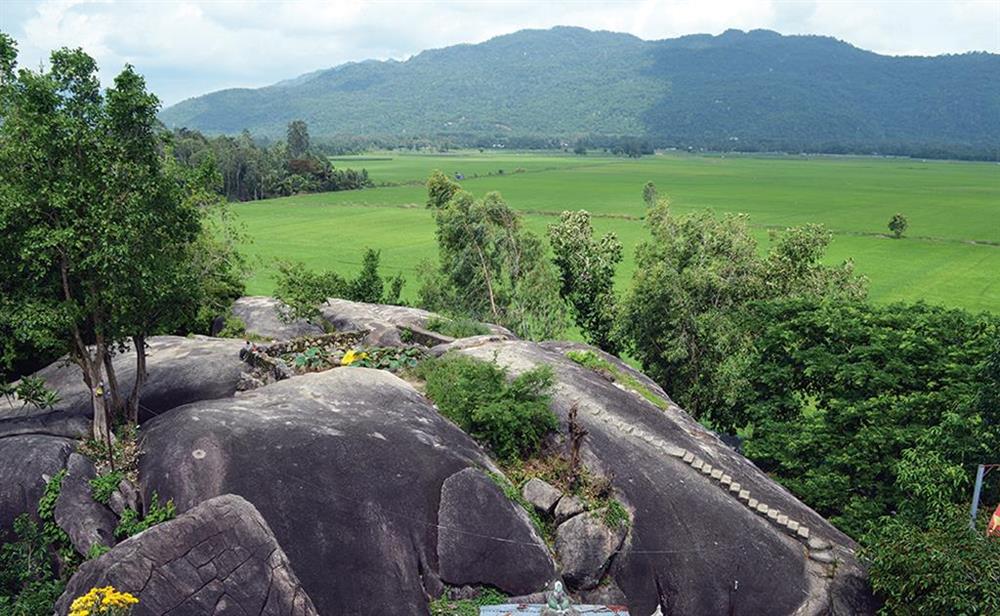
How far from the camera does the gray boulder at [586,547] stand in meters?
15.7

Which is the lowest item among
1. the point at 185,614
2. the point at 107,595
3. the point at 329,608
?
the point at 329,608

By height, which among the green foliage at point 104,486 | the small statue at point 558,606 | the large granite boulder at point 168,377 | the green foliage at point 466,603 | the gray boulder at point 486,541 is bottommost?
the green foliage at point 466,603

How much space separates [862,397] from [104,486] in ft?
64.4

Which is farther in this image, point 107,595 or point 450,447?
point 450,447

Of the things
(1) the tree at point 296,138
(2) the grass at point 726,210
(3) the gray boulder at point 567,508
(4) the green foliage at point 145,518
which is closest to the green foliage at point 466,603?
(3) the gray boulder at point 567,508

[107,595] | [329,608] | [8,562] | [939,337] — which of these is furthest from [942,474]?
[8,562]

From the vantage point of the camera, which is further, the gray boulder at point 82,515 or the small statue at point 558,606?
the gray boulder at point 82,515

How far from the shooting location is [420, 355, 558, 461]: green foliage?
18.0m

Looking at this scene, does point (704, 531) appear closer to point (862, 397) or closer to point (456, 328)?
point (862, 397)

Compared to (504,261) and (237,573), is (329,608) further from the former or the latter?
(504,261)

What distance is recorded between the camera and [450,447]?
1703cm

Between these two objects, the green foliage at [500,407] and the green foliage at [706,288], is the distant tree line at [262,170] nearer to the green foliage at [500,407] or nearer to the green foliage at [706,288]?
the green foliage at [706,288]

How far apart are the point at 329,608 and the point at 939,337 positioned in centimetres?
1801

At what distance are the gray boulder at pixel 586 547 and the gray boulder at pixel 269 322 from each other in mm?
16576
